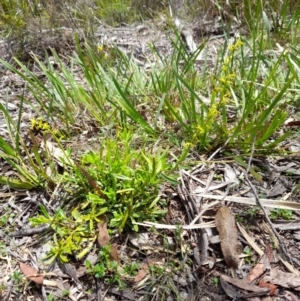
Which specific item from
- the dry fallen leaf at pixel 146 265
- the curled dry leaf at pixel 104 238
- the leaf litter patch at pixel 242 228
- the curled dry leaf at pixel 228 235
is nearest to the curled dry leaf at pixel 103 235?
the curled dry leaf at pixel 104 238

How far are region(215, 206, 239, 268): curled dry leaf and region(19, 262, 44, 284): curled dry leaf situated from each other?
655mm

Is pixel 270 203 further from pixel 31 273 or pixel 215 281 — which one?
pixel 31 273

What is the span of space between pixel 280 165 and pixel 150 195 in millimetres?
598

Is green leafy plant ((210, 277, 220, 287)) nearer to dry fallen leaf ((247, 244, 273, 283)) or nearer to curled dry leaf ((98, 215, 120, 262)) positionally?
dry fallen leaf ((247, 244, 273, 283))

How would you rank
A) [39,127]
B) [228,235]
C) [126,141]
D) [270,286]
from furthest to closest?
[39,127] → [126,141] → [228,235] → [270,286]

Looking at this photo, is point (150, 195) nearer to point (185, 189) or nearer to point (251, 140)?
point (185, 189)

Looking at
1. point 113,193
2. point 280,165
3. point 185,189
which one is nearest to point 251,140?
point 280,165

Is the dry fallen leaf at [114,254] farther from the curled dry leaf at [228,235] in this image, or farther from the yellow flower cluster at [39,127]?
the yellow flower cluster at [39,127]

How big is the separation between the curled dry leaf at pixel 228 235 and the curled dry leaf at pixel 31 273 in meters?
0.65

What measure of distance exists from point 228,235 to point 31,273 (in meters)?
0.72

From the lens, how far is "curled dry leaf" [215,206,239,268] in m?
1.26

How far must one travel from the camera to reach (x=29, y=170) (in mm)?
1582

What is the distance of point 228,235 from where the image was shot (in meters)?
1.30

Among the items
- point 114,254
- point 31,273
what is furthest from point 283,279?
point 31,273
